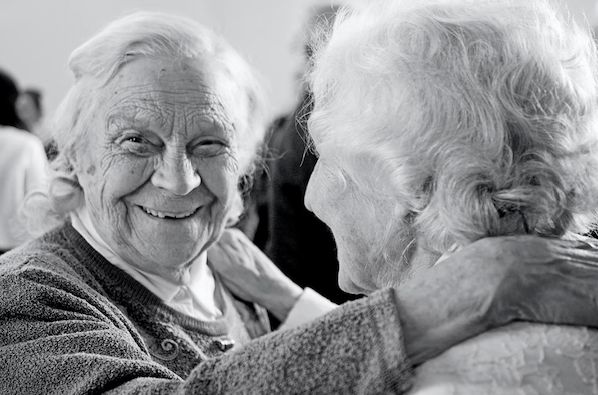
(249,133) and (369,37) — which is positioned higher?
(369,37)

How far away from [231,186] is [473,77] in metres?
0.86

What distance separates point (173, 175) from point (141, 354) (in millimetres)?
488

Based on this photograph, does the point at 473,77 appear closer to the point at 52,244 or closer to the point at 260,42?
the point at 52,244

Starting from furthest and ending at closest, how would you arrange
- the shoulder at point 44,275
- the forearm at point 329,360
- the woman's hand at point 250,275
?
the woman's hand at point 250,275
the shoulder at point 44,275
the forearm at point 329,360

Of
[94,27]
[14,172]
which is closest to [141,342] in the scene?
[14,172]

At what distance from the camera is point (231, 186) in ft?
6.43

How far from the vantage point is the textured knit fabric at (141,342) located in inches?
44.0

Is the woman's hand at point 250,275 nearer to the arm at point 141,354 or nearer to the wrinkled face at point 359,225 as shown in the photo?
the arm at point 141,354

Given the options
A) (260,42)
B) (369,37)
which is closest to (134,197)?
(369,37)

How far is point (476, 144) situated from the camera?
1.22 meters

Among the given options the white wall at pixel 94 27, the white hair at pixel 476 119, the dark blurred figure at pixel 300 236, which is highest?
the white hair at pixel 476 119

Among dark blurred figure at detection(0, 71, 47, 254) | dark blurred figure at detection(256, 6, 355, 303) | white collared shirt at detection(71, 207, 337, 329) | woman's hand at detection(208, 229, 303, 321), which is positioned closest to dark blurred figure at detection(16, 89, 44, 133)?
dark blurred figure at detection(0, 71, 47, 254)

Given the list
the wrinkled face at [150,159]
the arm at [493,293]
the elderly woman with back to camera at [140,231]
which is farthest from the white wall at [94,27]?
the arm at [493,293]

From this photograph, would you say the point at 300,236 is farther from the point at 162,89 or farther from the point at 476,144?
the point at 476,144
